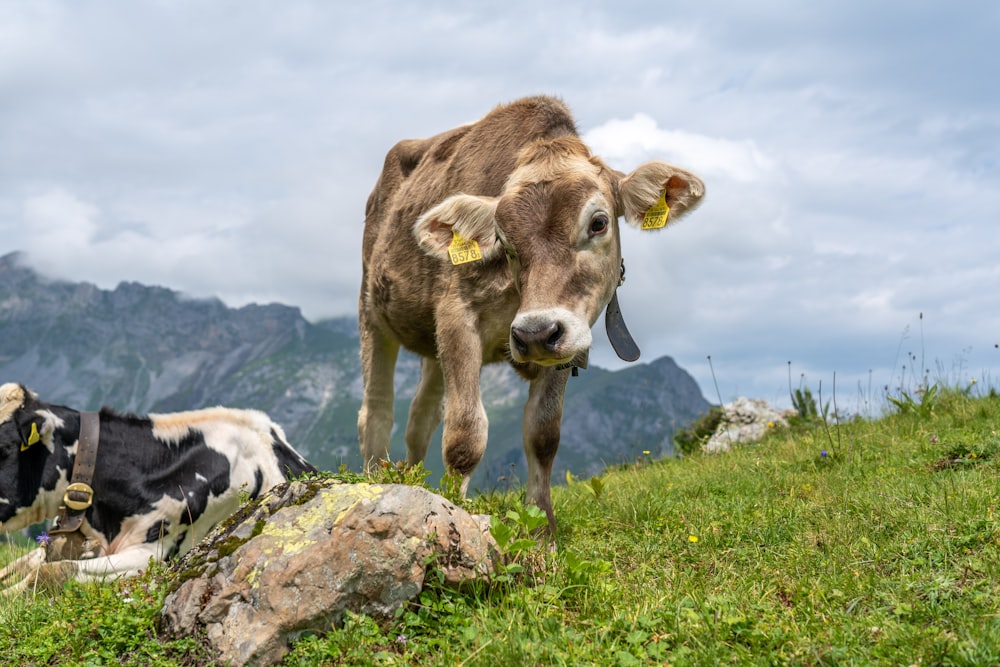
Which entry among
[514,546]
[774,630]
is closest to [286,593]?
[514,546]

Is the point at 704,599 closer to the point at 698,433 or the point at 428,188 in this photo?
the point at 428,188

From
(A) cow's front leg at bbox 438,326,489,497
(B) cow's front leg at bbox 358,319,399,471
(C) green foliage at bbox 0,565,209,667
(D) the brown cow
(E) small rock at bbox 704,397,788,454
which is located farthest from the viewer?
(E) small rock at bbox 704,397,788,454

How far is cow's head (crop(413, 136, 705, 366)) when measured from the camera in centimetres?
572

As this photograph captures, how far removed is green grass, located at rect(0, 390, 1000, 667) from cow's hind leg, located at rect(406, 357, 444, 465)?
255 cm

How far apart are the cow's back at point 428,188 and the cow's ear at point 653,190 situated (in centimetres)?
109

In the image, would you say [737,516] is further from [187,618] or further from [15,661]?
[15,661]

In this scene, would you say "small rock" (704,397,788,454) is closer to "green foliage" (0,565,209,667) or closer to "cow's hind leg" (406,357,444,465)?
"cow's hind leg" (406,357,444,465)

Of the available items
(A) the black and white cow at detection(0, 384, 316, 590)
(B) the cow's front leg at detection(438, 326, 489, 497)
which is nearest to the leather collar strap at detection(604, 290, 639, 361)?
(B) the cow's front leg at detection(438, 326, 489, 497)

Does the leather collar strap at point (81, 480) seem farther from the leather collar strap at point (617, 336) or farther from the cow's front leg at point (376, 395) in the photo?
the leather collar strap at point (617, 336)

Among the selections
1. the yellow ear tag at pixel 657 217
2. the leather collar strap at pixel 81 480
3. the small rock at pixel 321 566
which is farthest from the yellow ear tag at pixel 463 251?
the leather collar strap at pixel 81 480

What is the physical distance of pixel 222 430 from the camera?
861 cm

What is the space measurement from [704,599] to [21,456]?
6.33 meters

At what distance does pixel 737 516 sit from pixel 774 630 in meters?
2.40

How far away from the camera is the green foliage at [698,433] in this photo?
14.2 metres
